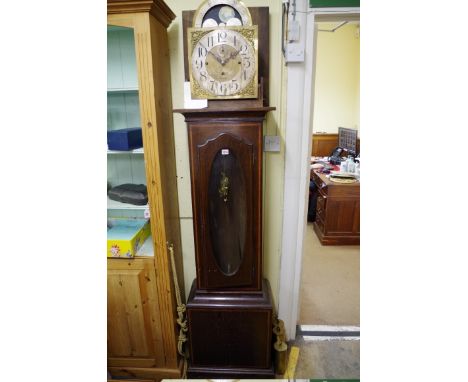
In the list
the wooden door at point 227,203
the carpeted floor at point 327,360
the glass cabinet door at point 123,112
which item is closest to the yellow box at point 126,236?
the glass cabinet door at point 123,112

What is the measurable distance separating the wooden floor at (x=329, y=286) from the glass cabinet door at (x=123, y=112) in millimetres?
1495

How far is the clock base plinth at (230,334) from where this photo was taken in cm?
145

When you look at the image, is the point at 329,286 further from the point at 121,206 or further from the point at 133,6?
the point at 133,6

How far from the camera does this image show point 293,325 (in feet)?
6.00

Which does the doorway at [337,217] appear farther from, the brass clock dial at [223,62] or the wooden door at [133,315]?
the wooden door at [133,315]

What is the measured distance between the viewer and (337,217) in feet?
9.95

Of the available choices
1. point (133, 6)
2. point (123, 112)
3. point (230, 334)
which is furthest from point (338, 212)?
point (133, 6)

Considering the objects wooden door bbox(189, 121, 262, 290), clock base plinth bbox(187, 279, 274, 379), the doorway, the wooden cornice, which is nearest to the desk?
the doorway

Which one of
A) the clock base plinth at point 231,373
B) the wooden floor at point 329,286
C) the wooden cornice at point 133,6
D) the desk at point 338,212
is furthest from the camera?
the desk at point 338,212

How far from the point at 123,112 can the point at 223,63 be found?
25.4 inches

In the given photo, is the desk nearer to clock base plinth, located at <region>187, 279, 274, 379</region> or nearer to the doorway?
the doorway

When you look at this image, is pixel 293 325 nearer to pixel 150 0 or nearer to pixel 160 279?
pixel 160 279

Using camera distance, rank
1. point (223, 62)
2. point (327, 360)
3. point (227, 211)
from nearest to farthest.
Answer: point (223, 62) → point (227, 211) → point (327, 360)

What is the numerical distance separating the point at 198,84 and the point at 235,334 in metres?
1.36
